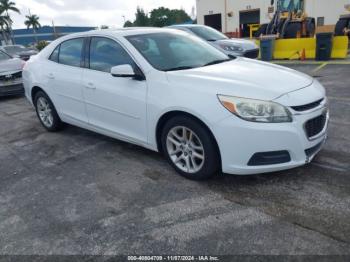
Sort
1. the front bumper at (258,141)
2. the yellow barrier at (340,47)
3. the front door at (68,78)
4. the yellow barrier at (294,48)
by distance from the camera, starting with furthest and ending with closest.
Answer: the yellow barrier at (294,48), the yellow barrier at (340,47), the front door at (68,78), the front bumper at (258,141)

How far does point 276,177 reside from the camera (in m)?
3.49

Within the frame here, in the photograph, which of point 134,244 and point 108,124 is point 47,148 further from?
point 134,244

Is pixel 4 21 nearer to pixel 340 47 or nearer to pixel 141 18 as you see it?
pixel 141 18

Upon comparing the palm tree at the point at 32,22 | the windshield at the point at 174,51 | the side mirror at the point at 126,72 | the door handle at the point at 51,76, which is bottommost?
the door handle at the point at 51,76

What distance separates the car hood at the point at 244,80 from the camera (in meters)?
3.13

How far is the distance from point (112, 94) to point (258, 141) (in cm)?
190

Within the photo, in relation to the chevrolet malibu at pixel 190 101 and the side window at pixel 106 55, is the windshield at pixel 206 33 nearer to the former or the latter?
the chevrolet malibu at pixel 190 101

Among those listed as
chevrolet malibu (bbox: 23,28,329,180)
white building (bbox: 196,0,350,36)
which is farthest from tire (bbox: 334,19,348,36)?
white building (bbox: 196,0,350,36)

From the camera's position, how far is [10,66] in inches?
361

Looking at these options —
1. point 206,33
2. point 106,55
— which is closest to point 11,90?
point 106,55

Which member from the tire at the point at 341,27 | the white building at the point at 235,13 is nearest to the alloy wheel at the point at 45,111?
the tire at the point at 341,27

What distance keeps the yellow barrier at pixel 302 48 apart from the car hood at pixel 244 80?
30.0 ft

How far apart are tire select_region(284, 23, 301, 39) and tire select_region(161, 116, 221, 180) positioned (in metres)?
12.3

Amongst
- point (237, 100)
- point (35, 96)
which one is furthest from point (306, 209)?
point (35, 96)
